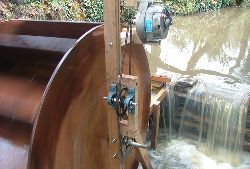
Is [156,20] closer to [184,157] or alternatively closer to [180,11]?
[184,157]

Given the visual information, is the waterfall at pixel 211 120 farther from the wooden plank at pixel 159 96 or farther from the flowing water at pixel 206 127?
the wooden plank at pixel 159 96

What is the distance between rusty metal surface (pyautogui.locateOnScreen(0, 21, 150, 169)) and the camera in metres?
2.86

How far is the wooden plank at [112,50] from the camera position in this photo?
9.48 ft

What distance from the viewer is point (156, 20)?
10.2ft

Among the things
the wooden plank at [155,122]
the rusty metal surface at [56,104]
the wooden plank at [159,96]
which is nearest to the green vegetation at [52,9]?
the wooden plank at [159,96]

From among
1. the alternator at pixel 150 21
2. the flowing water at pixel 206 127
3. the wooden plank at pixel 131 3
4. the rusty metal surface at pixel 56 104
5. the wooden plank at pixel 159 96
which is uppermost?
the wooden plank at pixel 131 3

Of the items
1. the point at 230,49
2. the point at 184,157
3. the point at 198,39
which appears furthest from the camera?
the point at 198,39

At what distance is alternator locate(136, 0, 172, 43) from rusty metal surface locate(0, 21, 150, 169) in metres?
0.43

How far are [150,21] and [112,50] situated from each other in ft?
1.47

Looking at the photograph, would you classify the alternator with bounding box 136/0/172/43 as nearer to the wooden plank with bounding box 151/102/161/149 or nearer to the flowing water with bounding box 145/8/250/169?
the wooden plank with bounding box 151/102/161/149

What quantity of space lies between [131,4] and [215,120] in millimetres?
4984

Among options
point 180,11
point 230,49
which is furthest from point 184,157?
point 180,11

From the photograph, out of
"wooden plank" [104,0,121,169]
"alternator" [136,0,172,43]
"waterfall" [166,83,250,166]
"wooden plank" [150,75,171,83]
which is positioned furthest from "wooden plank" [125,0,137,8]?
"waterfall" [166,83,250,166]

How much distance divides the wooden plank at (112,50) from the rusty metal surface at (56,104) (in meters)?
0.23
